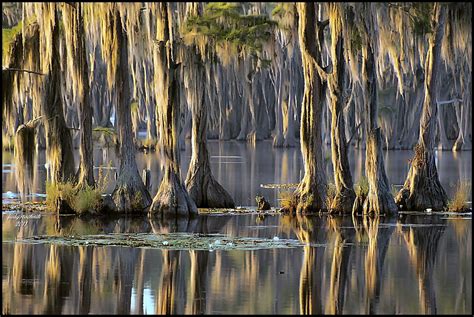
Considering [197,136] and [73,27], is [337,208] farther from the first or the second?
[73,27]

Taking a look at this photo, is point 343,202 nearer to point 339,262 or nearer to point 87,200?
point 87,200

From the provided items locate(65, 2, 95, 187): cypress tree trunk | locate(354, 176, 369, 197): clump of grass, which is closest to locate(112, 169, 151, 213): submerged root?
locate(65, 2, 95, 187): cypress tree trunk

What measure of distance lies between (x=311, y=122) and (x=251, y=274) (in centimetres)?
1080

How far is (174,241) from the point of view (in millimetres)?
18297

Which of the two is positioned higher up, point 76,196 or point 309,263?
point 76,196

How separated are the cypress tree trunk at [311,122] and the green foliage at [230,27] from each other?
2649 mm

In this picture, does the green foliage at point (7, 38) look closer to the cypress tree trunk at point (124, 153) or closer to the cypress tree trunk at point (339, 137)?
the cypress tree trunk at point (124, 153)

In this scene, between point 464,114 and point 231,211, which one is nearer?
point 231,211

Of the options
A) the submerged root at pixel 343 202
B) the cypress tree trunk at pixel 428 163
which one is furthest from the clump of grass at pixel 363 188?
the cypress tree trunk at pixel 428 163

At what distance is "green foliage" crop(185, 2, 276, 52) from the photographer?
86.2 ft

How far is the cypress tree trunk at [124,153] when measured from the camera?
23.2 meters

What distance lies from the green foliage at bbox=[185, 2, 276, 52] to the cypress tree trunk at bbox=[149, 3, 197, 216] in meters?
2.93

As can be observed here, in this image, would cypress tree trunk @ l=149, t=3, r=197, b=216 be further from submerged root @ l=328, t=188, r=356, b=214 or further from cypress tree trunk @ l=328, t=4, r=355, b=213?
cypress tree trunk @ l=328, t=4, r=355, b=213

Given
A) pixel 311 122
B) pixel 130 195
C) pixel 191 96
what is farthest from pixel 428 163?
pixel 130 195
